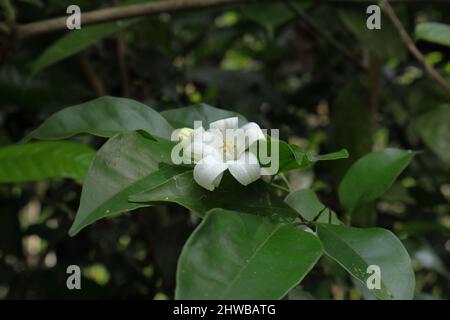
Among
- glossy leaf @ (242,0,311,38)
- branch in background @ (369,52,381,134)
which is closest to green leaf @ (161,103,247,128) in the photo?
glossy leaf @ (242,0,311,38)

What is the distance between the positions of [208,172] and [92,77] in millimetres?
683

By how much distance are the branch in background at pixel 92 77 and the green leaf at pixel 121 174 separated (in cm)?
61

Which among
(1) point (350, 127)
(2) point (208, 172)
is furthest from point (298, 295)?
(1) point (350, 127)

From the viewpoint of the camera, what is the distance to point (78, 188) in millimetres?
1138

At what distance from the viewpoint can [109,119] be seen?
1.96ft

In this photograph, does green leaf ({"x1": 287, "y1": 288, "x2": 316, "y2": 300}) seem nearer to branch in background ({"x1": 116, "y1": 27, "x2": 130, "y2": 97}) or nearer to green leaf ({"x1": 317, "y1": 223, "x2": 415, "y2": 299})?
green leaf ({"x1": 317, "y1": 223, "x2": 415, "y2": 299})

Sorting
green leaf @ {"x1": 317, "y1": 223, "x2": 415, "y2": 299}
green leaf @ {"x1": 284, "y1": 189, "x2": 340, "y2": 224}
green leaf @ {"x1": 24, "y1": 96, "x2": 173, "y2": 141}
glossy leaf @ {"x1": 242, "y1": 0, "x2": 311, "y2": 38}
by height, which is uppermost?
glossy leaf @ {"x1": 242, "y1": 0, "x2": 311, "y2": 38}

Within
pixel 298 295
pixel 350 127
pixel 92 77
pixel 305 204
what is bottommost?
pixel 298 295

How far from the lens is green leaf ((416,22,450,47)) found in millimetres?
768

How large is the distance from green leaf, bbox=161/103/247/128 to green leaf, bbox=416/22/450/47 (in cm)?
30

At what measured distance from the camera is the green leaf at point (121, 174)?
485mm

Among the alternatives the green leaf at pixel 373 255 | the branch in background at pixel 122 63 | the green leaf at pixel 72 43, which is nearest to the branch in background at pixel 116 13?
the green leaf at pixel 72 43

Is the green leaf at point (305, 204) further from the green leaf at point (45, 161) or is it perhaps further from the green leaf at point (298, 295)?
the green leaf at point (45, 161)

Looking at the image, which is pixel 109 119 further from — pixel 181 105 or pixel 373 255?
pixel 181 105
